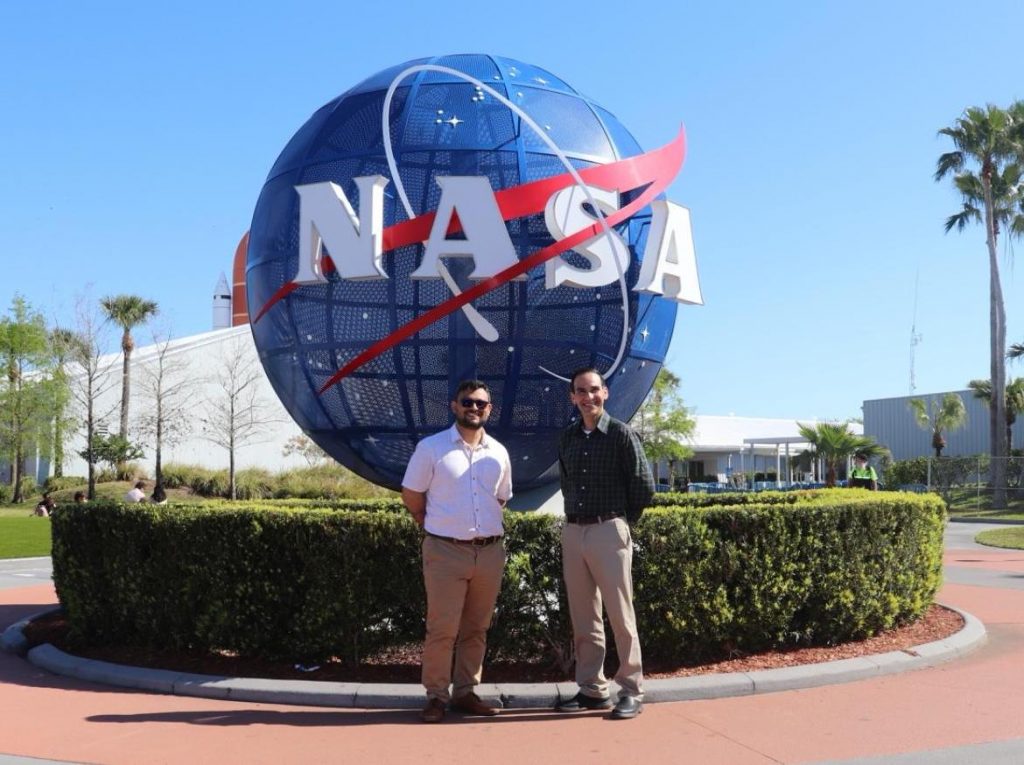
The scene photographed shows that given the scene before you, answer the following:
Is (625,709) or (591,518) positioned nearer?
(625,709)

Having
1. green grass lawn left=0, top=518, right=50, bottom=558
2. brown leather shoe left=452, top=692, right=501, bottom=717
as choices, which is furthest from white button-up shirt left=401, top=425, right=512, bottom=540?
green grass lawn left=0, top=518, right=50, bottom=558

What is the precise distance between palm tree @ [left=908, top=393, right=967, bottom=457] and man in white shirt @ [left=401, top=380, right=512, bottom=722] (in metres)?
41.7

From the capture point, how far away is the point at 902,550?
8125 mm

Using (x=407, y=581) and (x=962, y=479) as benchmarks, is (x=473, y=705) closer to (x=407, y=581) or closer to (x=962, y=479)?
(x=407, y=581)

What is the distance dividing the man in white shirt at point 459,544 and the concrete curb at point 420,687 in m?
0.35

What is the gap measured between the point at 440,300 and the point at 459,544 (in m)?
2.91

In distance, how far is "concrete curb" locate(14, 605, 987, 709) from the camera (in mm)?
6055

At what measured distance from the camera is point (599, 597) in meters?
5.96

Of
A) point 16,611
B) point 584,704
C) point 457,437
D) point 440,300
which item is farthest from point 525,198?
point 16,611

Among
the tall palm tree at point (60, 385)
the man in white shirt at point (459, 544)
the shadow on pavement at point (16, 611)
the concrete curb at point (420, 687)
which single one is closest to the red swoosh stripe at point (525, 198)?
the man in white shirt at point (459, 544)

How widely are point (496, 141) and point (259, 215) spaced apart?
252cm

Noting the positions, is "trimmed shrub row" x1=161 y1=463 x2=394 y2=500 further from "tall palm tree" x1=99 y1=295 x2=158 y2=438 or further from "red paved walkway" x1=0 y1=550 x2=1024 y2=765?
"red paved walkway" x1=0 y1=550 x2=1024 y2=765

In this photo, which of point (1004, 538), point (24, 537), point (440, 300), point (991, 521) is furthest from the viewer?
point (991, 521)

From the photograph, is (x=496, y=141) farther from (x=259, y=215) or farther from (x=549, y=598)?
(x=549, y=598)
